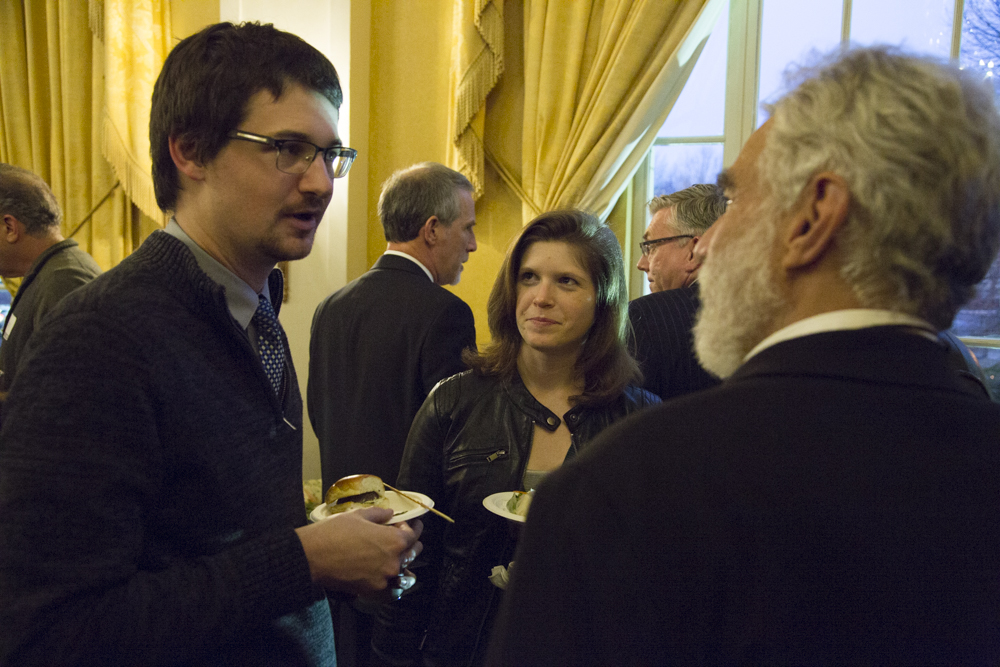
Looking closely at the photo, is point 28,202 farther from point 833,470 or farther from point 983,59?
point 983,59

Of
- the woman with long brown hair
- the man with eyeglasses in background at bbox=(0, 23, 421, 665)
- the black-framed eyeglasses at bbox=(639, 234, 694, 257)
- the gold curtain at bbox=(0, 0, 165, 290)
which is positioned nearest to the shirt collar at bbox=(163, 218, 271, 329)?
the man with eyeglasses in background at bbox=(0, 23, 421, 665)

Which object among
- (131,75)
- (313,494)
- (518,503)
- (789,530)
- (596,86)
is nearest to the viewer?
(789,530)

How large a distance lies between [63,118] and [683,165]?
422 centimetres

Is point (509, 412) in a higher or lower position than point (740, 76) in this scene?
lower

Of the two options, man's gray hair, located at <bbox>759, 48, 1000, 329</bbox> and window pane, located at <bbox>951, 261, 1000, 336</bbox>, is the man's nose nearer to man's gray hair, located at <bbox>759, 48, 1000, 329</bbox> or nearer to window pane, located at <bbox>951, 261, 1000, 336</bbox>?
man's gray hair, located at <bbox>759, 48, 1000, 329</bbox>

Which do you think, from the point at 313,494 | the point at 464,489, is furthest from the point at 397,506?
the point at 313,494

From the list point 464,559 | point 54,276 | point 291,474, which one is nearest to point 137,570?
point 291,474

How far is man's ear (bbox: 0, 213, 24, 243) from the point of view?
289cm

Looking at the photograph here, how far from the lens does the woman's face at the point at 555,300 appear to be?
210cm

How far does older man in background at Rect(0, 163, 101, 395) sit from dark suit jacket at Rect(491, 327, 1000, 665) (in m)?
2.58

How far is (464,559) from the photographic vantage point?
1854mm

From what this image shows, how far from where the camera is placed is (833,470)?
0.64 metres

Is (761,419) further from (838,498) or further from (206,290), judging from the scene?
(206,290)

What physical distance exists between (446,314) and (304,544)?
4.94 ft
